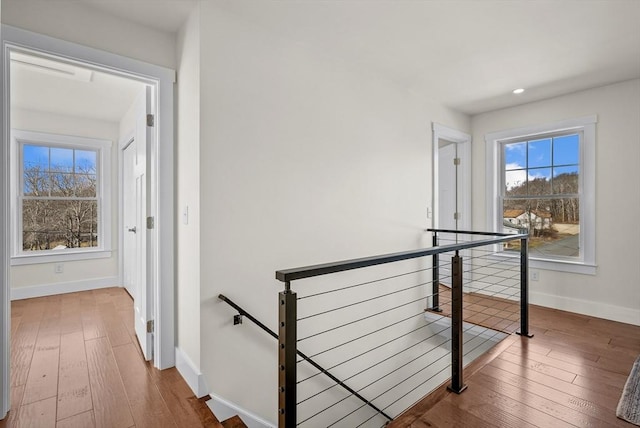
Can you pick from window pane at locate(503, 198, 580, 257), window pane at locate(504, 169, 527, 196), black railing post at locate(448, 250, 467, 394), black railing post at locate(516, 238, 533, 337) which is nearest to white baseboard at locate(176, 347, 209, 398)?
black railing post at locate(448, 250, 467, 394)

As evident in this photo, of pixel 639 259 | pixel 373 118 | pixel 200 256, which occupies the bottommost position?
pixel 639 259

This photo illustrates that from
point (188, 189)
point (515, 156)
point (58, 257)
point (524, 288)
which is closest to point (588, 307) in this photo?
point (524, 288)

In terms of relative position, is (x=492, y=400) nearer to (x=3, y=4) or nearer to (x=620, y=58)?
(x=620, y=58)

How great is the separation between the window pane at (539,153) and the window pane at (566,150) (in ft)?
0.23

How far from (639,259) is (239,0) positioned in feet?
14.2

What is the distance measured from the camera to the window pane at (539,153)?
3799 millimetres

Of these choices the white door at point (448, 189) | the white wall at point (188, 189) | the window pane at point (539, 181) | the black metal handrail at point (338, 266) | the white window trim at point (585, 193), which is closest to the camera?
the black metal handrail at point (338, 266)

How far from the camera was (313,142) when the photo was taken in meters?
2.62

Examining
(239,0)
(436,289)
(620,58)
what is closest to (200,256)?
(239,0)

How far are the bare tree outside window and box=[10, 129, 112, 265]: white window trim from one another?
0.07 metres

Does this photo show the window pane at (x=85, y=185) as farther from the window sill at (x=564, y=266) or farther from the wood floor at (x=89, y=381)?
the window sill at (x=564, y=266)

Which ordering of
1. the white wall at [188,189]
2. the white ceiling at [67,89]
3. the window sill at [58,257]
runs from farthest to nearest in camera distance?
Result: the window sill at [58,257], the white ceiling at [67,89], the white wall at [188,189]

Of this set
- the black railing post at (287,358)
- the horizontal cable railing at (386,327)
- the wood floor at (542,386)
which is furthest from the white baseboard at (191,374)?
the wood floor at (542,386)

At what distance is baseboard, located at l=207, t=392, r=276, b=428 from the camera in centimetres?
191
